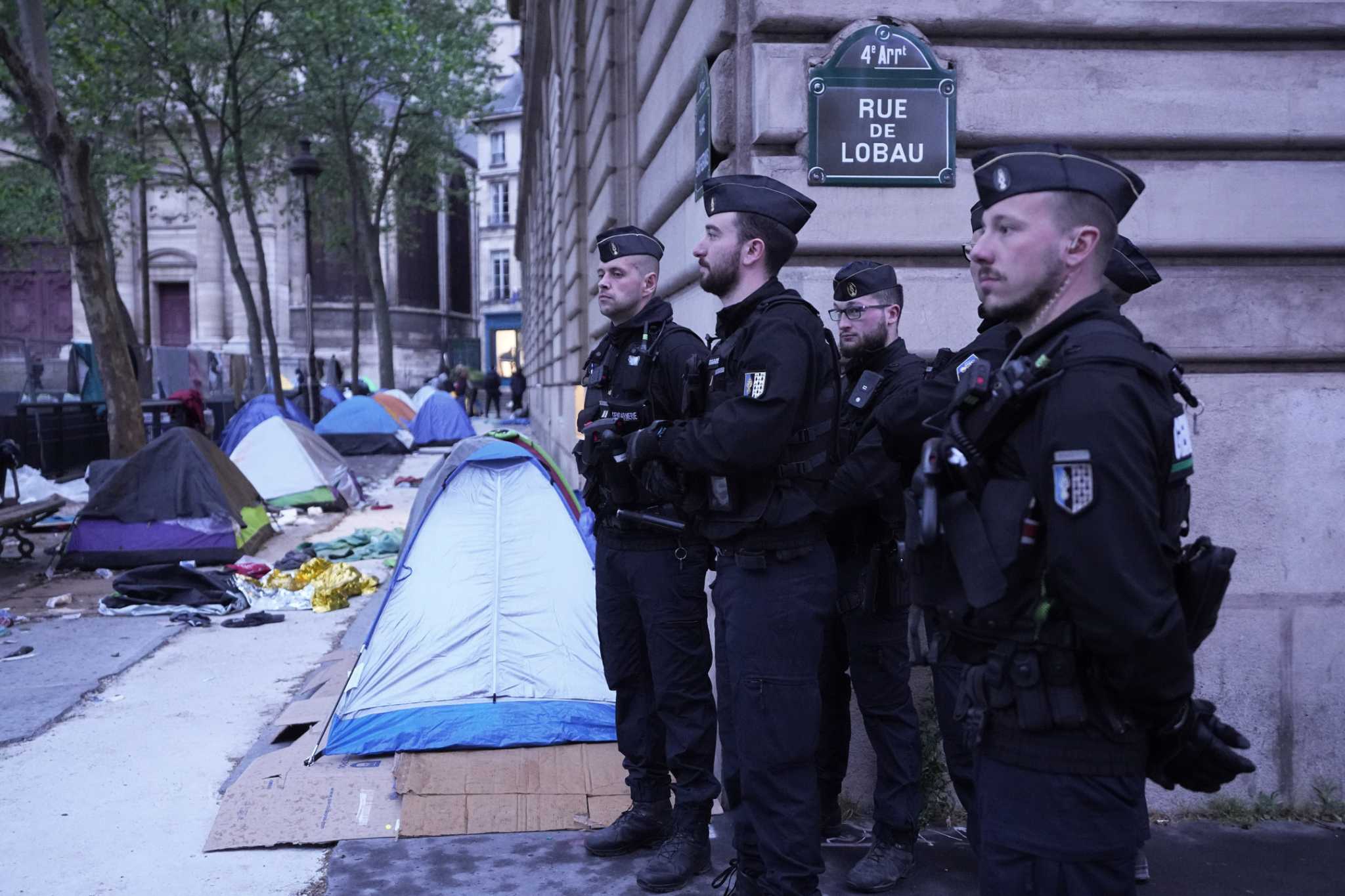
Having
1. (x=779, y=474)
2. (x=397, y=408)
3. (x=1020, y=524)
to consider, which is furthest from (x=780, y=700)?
(x=397, y=408)

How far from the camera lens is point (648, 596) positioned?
431cm

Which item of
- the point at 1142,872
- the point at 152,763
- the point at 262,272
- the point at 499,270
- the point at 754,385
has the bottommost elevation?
the point at 152,763

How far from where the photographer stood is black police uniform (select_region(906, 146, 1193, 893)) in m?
2.18

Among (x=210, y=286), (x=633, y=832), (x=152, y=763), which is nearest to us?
(x=633, y=832)

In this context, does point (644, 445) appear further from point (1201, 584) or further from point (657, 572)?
point (1201, 584)

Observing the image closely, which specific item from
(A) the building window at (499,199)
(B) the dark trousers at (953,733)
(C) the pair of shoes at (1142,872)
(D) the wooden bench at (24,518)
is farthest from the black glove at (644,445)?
(A) the building window at (499,199)

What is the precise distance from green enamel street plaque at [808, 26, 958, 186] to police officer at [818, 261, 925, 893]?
1.74 ft

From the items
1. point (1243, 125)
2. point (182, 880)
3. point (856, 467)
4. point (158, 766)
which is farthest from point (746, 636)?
point (158, 766)

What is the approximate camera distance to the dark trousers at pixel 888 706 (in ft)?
14.0

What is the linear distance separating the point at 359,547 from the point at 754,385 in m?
9.39

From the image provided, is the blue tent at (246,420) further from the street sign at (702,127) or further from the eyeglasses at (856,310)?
the eyeglasses at (856,310)

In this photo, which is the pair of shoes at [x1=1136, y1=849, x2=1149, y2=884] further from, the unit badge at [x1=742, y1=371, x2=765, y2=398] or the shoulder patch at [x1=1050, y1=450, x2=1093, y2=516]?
the shoulder patch at [x1=1050, y1=450, x2=1093, y2=516]

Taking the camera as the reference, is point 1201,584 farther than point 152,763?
No

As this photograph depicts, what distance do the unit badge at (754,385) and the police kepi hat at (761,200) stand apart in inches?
23.8
